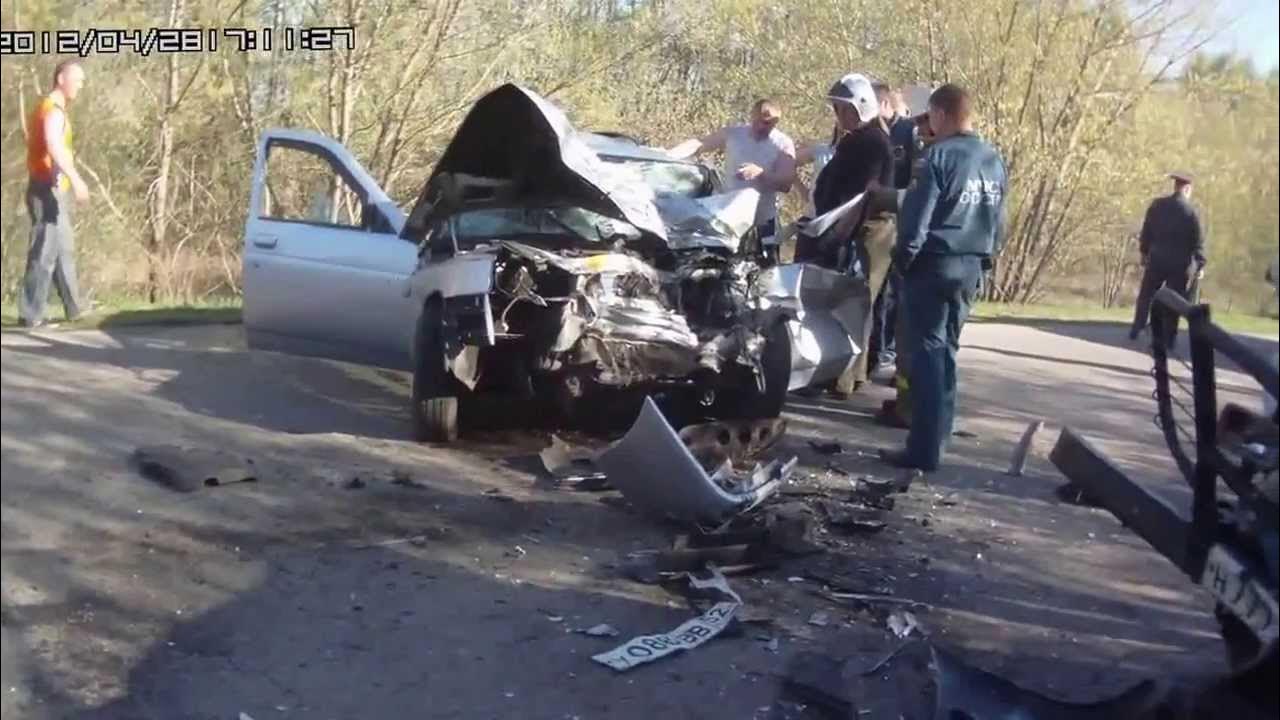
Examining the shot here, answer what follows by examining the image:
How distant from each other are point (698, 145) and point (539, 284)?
4.47ft

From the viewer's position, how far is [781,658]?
4.67 meters

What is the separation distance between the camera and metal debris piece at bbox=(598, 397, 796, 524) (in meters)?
5.88

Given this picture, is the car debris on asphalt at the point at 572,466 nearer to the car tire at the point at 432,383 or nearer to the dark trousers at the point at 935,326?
the car tire at the point at 432,383

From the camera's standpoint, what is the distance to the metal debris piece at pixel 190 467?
430 centimetres

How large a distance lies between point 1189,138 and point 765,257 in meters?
3.82

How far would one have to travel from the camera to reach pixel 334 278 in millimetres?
7805

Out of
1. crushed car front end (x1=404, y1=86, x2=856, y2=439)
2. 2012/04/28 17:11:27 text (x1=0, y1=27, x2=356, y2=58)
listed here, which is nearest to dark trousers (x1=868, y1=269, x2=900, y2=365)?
crushed car front end (x1=404, y1=86, x2=856, y2=439)

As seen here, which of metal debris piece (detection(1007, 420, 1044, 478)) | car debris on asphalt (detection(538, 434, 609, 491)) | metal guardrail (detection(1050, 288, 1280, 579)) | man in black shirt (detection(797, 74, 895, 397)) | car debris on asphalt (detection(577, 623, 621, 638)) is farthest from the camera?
man in black shirt (detection(797, 74, 895, 397))

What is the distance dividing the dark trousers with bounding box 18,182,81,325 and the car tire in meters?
4.95

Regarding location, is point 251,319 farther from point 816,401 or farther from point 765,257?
point 816,401

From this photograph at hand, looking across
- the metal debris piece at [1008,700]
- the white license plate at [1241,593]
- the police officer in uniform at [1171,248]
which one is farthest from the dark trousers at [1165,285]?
the metal debris piece at [1008,700]

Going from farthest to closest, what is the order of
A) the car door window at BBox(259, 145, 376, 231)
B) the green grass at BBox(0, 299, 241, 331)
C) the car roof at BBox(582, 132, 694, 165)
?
1. the car roof at BBox(582, 132, 694, 165)
2. the car door window at BBox(259, 145, 376, 231)
3. the green grass at BBox(0, 299, 241, 331)

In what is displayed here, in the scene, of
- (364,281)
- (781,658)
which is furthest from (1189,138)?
(364,281)

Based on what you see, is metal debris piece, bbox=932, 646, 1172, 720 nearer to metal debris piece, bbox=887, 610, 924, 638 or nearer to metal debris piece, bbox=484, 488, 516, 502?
metal debris piece, bbox=887, 610, 924, 638
